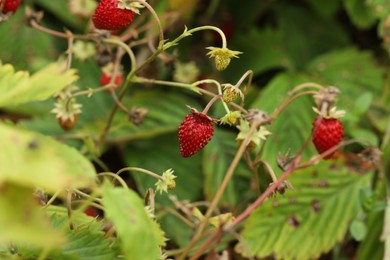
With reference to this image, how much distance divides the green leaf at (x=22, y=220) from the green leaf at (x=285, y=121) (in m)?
0.97

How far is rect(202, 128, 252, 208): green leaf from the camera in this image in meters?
1.63

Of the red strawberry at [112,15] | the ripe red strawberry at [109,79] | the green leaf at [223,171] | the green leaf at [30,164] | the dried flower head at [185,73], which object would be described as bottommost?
the green leaf at [223,171]

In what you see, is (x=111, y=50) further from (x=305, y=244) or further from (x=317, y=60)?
(x=317, y=60)

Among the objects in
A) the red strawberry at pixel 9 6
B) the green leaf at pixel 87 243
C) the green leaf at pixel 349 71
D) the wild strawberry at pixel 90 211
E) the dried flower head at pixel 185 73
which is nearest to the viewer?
the green leaf at pixel 87 243

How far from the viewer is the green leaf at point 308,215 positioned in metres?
1.49

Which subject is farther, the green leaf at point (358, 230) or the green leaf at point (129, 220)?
the green leaf at point (358, 230)

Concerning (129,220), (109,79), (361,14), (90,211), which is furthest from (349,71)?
(129,220)

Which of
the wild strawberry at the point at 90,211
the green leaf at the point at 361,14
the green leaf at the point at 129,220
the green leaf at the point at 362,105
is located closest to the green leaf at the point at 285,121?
the green leaf at the point at 362,105

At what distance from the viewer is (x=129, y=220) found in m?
0.78

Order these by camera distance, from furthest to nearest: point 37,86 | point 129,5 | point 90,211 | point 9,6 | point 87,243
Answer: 1. point 90,211
2. point 9,6
3. point 129,5
4. point 87,243
5. point 37,86

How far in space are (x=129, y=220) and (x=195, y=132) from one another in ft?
1.14

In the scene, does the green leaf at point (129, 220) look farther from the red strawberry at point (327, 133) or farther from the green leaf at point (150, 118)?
the green leaf at point (150, 118)

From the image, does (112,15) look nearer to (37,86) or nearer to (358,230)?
(37,86)

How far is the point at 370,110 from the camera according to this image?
186 centimetres
